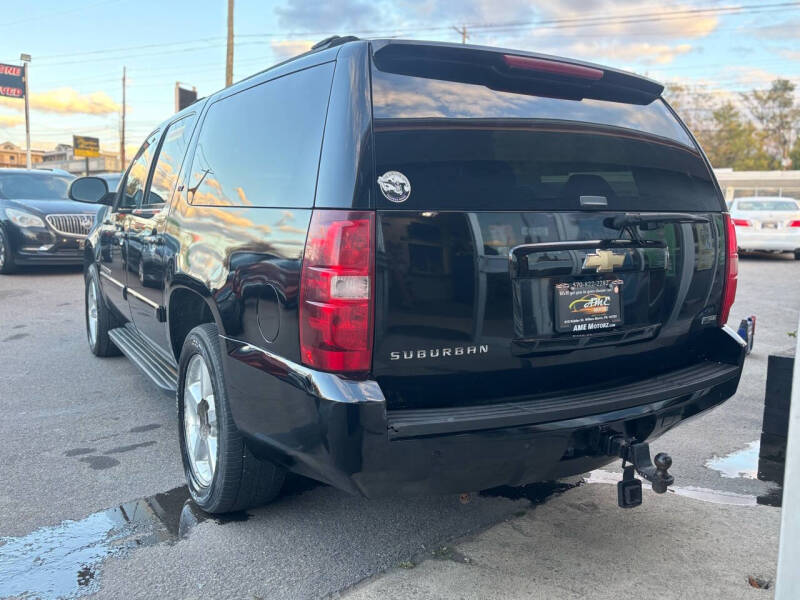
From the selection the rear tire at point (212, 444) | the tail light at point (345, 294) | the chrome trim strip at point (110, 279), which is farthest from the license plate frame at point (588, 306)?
the chrome trim strip at point (110, 279)

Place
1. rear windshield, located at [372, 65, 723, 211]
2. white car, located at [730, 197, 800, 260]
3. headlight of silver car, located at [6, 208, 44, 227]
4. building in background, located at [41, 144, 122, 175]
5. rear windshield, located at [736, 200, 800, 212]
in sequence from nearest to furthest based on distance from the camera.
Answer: rear windshield, located at [372, 65, 723, 211] < headlight of silver car, located at [6, 208, 44, 227] < white car, located at [730, 197, 800, 260] < rear windshield, located at [736, 200, 800, 212] < building in background, located at [41, 144, 122, 175]

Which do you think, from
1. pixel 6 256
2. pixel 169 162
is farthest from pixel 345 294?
pixel 6 256

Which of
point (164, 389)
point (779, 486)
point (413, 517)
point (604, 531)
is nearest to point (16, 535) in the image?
point (164, 389)

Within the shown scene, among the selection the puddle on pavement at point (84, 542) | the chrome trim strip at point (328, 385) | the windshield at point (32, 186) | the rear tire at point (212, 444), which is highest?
the windshield at point (32, 186)

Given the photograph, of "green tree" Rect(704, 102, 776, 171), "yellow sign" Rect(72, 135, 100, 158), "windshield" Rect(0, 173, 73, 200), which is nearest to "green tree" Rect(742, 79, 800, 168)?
"green tree" Rect(704, 102, 776, 171)

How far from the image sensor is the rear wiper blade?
109 inches

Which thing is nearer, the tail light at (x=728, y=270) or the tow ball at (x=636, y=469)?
the tow ball at (x=636, y=469)

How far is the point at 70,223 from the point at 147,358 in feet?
25.8

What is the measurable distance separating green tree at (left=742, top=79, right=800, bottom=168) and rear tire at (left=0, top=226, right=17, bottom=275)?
70.5m

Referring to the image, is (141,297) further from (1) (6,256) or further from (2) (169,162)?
(1) (6,256)

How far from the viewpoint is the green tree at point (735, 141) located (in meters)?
66.2

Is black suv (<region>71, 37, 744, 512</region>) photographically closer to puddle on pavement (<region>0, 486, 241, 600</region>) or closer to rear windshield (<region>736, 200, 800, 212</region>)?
puddle on pavement (<region>0, 486, 241, 600</region>)

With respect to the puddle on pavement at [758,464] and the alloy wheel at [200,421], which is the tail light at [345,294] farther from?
the puddle on pavement at [758,464]

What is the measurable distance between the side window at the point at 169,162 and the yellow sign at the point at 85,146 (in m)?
51.4
